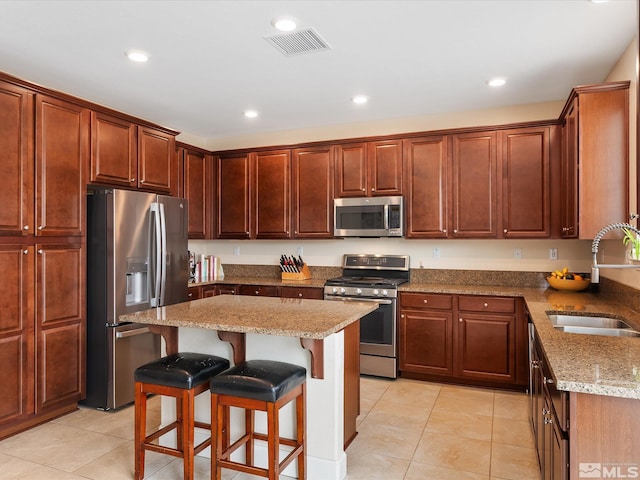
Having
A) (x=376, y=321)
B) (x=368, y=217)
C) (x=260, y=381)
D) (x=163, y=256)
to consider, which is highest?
(x=368, y=217)

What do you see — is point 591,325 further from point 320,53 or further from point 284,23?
point 284,23

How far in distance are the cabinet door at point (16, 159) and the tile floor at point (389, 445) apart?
1.42 metres

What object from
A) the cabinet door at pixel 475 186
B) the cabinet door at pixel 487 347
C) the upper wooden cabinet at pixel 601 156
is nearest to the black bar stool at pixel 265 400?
the cabinet door at pixel 487 347

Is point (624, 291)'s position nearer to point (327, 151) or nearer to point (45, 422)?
point (327, 151)

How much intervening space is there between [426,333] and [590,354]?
2363 mm

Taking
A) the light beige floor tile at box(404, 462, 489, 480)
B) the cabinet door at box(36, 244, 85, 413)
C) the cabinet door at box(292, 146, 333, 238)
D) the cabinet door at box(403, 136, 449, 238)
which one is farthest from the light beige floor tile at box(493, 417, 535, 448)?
the cabinet door at box(36, 244, 85, 413)

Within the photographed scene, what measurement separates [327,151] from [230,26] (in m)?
2.19

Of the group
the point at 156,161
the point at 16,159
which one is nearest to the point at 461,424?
the point at 156,161

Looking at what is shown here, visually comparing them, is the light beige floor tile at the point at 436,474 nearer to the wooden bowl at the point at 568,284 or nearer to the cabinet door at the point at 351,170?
the wooden bowl at the point at 568,284

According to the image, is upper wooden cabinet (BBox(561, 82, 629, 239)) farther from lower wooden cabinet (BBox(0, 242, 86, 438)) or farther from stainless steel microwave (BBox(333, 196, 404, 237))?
lower wooden cabinet (BBox(0, 242, 86, 438))

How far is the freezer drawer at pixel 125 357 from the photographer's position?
3.42 meters

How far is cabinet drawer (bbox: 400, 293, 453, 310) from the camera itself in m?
3.98

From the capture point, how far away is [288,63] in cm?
316

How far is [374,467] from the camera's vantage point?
256 cm
